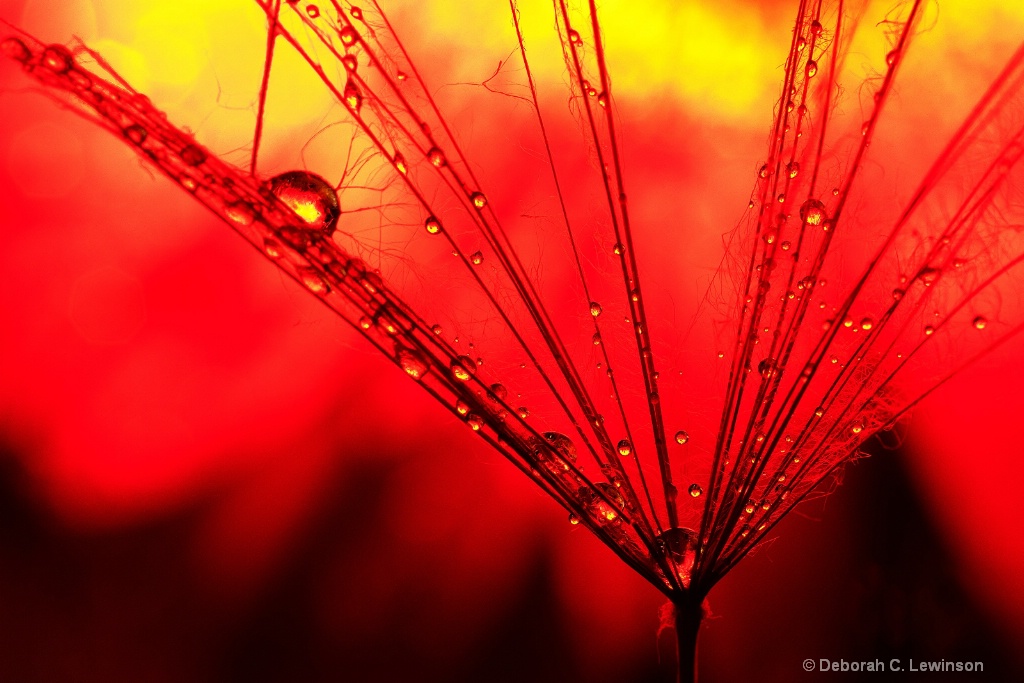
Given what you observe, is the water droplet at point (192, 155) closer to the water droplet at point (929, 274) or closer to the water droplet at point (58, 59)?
the water droplet at point (58, 59)

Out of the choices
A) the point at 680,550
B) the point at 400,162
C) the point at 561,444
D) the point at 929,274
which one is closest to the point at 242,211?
the point at 400,162

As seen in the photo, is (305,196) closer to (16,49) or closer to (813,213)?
(16,49)

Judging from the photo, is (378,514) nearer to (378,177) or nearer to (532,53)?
(378,177)

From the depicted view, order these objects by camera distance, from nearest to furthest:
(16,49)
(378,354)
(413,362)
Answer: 1. (16,49)
2. (413,362)
3. (378,354)

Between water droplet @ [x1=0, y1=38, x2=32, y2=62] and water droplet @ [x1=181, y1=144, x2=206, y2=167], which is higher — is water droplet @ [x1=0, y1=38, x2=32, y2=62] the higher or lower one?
the higher one

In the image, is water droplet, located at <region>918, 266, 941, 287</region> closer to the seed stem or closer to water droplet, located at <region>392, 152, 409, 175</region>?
the seed stem

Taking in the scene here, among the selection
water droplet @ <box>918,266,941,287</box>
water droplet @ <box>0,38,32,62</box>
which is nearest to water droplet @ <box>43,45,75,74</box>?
water droplet @ <box>0,38,32,62</box>
